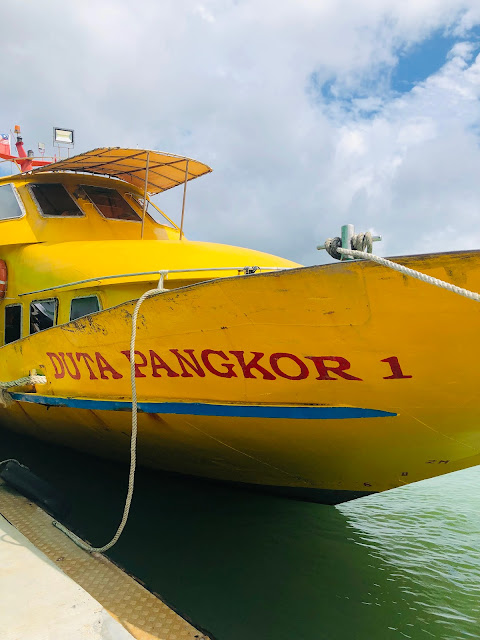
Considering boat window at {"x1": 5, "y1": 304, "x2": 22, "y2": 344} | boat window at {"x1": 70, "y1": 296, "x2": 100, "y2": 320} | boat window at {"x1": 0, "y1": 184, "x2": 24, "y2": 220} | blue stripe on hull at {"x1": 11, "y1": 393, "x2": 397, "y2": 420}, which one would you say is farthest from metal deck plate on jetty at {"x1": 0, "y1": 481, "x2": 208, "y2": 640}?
boat window at {"x1": 0, "y1": 184, "x2": 24, "y2": 220}

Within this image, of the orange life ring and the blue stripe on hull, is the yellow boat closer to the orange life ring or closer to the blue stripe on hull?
the blue stripe on hull

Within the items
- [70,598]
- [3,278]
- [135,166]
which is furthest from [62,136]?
[70,598]

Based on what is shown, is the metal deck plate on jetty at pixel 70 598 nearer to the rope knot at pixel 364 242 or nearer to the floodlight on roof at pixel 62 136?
the rope knot at pixel 364 242

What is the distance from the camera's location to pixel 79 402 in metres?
3.77

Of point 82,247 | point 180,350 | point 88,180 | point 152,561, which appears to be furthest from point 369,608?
point 88,180

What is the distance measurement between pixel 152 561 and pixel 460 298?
2908 millimetres

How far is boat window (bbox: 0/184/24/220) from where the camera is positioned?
214 inches

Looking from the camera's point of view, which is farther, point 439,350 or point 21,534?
point 21,534

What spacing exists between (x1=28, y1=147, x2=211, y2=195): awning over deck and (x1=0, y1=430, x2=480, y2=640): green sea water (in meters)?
3.35

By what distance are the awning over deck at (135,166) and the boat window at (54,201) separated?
0.23m

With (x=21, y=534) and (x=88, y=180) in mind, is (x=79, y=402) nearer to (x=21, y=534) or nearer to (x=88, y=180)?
(x=21, y=534)

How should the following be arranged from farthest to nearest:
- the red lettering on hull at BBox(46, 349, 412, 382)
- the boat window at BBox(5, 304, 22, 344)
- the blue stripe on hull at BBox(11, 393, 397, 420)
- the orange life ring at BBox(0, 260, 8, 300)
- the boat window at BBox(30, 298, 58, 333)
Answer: the orange life ring at BBox(0, 260, 8, 300), the boat window at BBox(5, 304, 22, 344), the boat window at BBox(30, 298, 58, 333), the blue stripe on hull at BBox(11, 393, 397, 420), the red lettering on hull at BBox(46, 349, 412, 382)

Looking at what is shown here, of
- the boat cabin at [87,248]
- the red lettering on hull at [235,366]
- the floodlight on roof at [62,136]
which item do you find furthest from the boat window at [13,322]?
the floodlight on roof at [62,136]

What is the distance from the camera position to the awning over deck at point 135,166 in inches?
212
